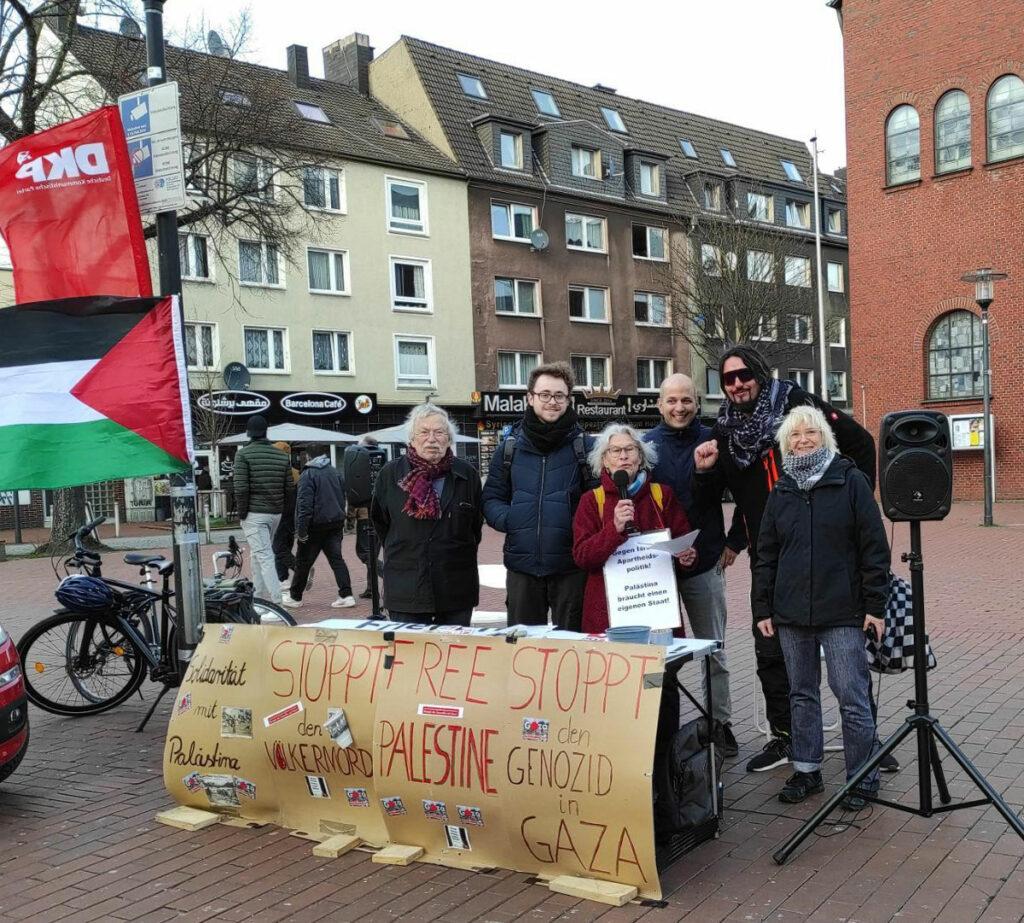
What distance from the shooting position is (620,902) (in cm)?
381

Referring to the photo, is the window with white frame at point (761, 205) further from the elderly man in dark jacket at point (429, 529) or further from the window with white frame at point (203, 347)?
the elderly man in dark jacket at point (429, 529)

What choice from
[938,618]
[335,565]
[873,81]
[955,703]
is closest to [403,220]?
[873,81]

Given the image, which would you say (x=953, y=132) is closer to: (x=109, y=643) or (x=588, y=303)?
(x=588, y=303)

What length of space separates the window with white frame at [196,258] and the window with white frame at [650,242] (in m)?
17.9

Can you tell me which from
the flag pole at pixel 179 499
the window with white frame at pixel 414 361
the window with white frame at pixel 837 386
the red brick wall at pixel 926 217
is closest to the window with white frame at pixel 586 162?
the window with white frame at pixel 414 361

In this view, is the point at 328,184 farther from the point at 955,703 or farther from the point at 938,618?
the point at 955,703

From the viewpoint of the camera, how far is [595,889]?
389 cm

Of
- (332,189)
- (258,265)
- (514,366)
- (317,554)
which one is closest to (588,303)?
(514,366)

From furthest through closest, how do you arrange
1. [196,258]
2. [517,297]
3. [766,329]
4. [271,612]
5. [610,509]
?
1. [766,329]
2. [517,297]
3. [196,258]
4. [271,612]
5. [610,509]

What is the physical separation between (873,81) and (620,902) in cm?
2624

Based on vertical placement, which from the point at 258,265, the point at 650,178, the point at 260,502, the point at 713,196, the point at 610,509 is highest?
the point at 650,178

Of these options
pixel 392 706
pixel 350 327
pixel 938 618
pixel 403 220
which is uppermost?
pixel 403 220

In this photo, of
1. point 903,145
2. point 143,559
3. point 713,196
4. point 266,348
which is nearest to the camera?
point 143,559

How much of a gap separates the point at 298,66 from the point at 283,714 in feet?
117
